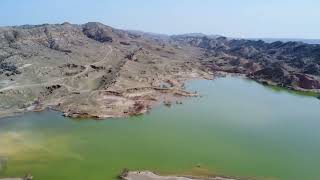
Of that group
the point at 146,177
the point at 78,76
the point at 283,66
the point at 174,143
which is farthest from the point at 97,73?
the point at 146,177

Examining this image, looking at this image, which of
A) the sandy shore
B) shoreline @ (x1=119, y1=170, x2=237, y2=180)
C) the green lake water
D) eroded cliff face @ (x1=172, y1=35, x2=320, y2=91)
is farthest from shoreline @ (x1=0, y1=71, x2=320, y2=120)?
the sandy shore

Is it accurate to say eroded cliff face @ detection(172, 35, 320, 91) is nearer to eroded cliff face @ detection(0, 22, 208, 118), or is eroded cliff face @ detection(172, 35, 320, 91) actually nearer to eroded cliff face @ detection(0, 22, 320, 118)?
eroded cliff face @ detection(0, 22, 320, 118)

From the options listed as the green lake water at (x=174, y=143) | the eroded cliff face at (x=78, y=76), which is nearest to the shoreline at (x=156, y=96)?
the eroded cliff face at (x=78, y=76)

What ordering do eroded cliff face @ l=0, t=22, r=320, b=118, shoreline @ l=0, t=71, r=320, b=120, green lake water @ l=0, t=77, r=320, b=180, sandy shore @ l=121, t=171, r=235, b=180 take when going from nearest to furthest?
sandy shore @ l=121, t=171, r=235, b=180, green lake water @ l=0, t=77, r=320, b=180, shoreline @ l=0, t=71, r=320, b=120, eroded cliff face @ l=0, t=22, r=320, b=118

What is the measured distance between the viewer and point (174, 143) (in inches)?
1660

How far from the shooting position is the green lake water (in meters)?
35.2

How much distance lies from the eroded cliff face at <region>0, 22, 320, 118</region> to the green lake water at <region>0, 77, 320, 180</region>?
16.9 feet

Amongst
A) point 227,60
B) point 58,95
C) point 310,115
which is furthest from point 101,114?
point 227,60

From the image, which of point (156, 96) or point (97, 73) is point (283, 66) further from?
point (97, 73)

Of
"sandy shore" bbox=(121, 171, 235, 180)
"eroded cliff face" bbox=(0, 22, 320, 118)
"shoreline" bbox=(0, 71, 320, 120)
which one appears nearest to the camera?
"sandy shore" bbox=(121, 171, 235, 180)

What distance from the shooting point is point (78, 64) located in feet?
260

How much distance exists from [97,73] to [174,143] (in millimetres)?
36262

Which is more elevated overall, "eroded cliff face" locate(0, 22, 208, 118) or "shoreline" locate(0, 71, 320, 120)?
"eroded cliff face" locate(0, 22, 208, 118)

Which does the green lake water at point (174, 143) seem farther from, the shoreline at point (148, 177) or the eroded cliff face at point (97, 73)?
the eroded cliff face at point (97, 73)
